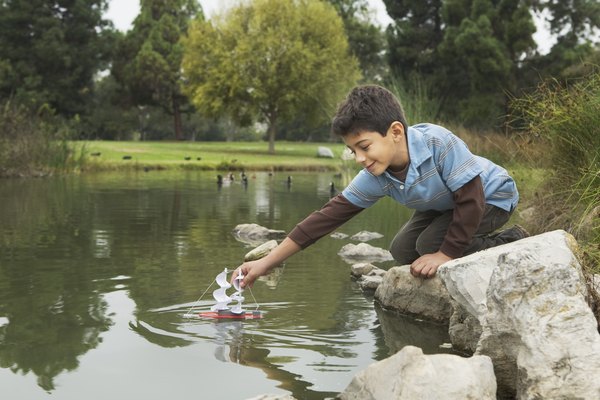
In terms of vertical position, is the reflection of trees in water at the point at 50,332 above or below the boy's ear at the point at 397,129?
below

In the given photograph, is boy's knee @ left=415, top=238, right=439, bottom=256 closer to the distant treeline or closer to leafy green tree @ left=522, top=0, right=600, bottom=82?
the distant treeline

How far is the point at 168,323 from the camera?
14.6 ft

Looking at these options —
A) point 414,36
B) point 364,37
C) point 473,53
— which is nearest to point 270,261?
point 473,53

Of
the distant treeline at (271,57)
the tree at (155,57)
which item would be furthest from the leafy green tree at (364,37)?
the tree at (155,57)

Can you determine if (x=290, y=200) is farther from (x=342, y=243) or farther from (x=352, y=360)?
(x=352, y=360)

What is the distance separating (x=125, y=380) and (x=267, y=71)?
119 feet

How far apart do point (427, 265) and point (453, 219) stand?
380 millimetres

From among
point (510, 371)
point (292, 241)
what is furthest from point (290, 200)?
point (510, 371)

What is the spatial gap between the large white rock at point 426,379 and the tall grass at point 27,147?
54.5 ft

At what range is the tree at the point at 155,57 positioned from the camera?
161 feet

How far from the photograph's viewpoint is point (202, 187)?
1770 cm

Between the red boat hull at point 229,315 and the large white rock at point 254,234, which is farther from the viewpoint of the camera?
the large white rock at point 254,234

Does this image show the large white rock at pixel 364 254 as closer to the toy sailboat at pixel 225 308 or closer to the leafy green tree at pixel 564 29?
the toy sailboat at pixel 225 308

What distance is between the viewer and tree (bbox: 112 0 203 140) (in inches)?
1932
